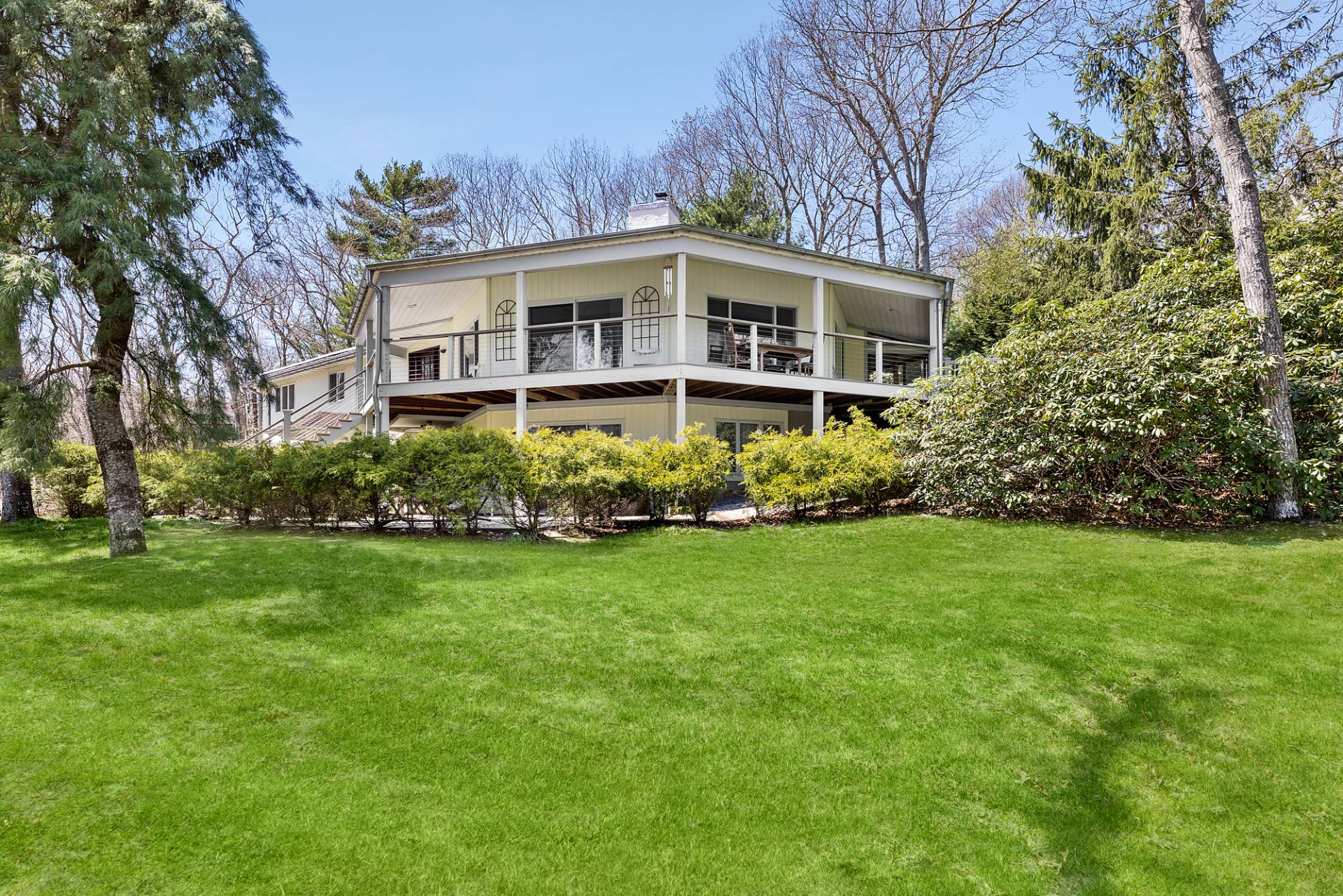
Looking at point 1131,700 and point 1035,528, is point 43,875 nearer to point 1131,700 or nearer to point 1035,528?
point 1131,700

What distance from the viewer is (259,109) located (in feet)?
29.0

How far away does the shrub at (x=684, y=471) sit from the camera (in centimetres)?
996

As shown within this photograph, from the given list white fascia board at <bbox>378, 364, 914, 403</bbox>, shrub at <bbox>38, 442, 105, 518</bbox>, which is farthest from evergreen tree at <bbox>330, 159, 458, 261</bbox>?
white fascia board at <bbox>378, 364, 914, 403</bbox>

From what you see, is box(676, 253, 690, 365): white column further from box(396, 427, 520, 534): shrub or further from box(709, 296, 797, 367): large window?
box(396, 427, 520, 534): shrub

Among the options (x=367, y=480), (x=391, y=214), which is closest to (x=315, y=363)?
(x=391, y=214)

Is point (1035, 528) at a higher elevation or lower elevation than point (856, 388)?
lower

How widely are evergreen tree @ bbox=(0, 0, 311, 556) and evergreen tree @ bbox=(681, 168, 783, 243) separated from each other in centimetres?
1381

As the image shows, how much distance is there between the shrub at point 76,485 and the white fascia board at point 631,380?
18.7 feet

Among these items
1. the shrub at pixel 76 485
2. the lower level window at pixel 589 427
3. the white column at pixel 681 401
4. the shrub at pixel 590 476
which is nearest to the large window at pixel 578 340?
the lower level window at pixel 589 427

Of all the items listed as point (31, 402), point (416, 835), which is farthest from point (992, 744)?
point (31, 402)

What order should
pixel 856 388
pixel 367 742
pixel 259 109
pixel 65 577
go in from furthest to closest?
pixel 856 388, pixel 259 109, pixel 65 577, pixel 367 742

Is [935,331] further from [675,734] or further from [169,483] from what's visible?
[169,483]

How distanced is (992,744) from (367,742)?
323 centimetres

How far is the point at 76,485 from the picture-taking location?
42.7 feet
